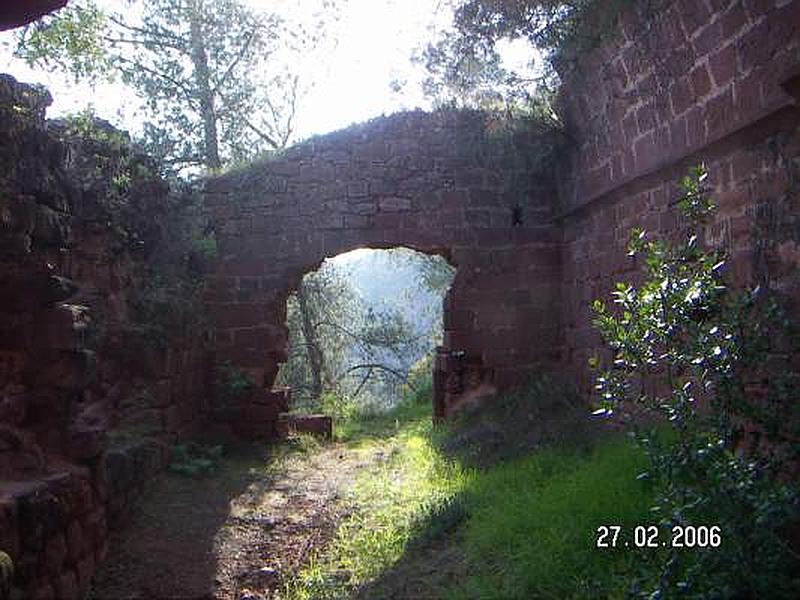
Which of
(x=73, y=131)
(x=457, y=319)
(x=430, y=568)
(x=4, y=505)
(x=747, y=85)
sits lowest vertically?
(x=430, y=568)

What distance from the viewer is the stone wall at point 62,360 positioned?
148 inches

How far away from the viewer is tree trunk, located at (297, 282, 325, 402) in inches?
550

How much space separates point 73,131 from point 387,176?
3.43 meters

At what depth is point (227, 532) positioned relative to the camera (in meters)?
5.30

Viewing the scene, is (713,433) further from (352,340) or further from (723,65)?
(352,340)

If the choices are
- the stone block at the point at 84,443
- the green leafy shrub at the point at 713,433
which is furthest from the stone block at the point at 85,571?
the green leafy shrub at the point at 713,433

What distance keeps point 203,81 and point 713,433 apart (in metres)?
11.4

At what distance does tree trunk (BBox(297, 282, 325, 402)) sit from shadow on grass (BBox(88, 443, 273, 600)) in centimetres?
732

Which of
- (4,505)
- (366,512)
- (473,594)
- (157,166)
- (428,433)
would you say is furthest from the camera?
(428,433)

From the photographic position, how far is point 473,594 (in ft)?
12.3

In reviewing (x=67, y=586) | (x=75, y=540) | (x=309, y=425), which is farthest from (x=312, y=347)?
(x=67, y=586)

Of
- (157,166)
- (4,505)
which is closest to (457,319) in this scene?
(157,166)

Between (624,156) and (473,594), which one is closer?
(473,594)

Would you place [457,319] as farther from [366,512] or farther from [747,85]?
[747,85]
